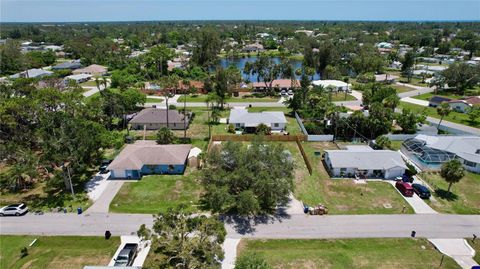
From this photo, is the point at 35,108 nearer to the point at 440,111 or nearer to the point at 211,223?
the point at 211,223

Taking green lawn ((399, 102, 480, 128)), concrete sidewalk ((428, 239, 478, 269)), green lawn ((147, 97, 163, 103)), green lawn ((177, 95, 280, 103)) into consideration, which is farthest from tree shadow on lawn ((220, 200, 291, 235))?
green lawn ((147, 97, 163, 103))

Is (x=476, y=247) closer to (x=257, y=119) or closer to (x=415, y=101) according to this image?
(x=257, y=119)

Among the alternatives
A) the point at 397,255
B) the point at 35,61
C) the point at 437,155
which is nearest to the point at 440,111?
the point at 437,155

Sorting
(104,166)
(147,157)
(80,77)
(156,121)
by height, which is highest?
(80,77)

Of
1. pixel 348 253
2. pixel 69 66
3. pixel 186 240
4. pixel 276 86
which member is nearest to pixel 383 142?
pixel 348 253

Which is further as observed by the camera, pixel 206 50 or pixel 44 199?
pixel 206 50

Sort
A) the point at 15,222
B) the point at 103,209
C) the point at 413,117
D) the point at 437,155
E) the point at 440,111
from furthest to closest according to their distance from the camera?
the point at 440,111, the point at 413,117, the point at 437,155, the point at 103,209, the point at 15,222

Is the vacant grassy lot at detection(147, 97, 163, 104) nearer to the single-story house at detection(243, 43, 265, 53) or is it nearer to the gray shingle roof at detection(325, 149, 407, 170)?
the gray shingle roof at detection(325, 149, 407, 170)
